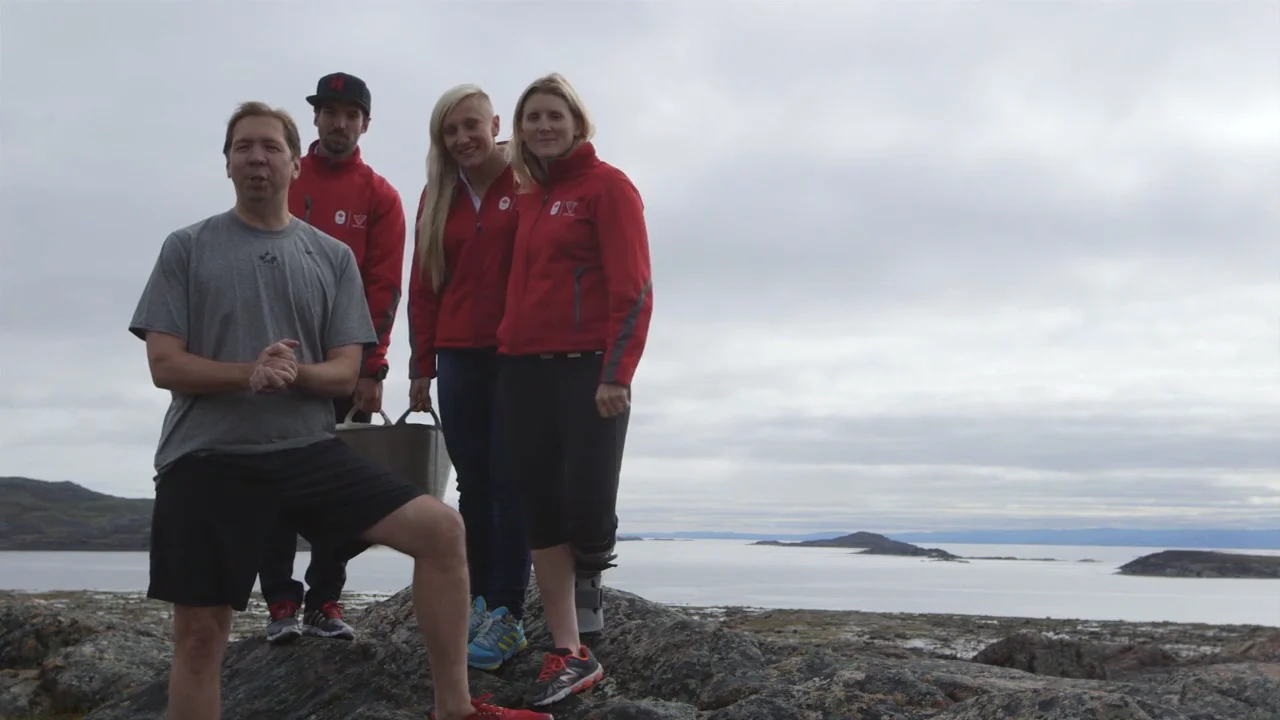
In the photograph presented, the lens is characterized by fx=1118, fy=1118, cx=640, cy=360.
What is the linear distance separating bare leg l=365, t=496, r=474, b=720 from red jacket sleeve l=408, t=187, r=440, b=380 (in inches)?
68.8

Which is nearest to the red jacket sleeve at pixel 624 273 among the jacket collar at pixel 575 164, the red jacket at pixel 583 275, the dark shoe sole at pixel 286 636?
the red jacket at pixel 583 275

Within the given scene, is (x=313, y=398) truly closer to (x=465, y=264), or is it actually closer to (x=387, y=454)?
(x=387, y=454)

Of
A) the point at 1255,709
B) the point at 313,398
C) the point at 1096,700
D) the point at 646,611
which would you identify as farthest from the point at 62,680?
the point at 1255,709

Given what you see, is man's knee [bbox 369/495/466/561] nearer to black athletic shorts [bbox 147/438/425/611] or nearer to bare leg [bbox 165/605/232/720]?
black athletic shorts [bbox 147/438/425/611]

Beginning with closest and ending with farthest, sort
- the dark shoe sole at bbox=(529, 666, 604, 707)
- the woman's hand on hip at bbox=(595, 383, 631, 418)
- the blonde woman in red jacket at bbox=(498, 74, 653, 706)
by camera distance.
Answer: the woman's hand on hip at bbox=(595, 383, 631, 418), the blonde woman in red jacket at bbox=(498, 74, 653, 706), the dark shoe sole at bbox=(529, 666, 604, 707)

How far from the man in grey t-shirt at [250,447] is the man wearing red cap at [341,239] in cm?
132

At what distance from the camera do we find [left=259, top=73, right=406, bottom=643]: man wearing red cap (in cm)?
570

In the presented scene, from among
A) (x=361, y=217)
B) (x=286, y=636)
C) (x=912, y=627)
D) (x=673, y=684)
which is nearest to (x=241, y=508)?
(x=286, y=636)

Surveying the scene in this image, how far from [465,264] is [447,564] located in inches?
76.6

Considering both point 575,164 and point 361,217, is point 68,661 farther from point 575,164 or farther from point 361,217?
point 575,164

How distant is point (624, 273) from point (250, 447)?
1763 millimetres

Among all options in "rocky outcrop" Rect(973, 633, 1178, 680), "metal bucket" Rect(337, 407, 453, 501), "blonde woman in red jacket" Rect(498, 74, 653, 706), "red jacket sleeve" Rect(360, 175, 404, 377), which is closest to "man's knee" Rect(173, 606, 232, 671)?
"metal bucket" Rect(337, 407, 453, 501)

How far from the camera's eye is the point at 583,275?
5137 mm

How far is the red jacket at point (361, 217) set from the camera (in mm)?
5859
